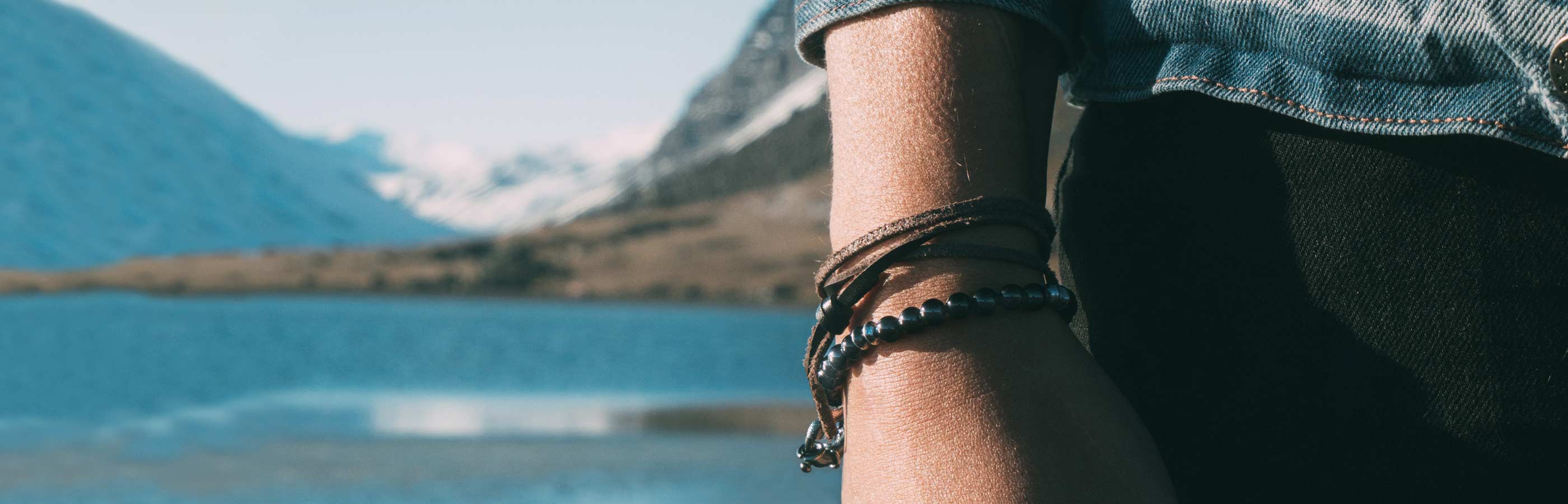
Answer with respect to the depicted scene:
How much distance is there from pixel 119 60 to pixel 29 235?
1814 inches

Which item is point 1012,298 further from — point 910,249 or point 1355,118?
point 1355,118

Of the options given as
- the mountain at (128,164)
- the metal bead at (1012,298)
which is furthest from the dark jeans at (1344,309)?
the mountain at (128,164)

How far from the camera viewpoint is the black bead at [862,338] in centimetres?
104

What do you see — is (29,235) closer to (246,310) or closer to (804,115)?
(246,310)

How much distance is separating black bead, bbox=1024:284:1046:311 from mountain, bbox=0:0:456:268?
362 feet

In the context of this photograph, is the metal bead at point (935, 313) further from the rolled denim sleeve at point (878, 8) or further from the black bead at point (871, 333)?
the rolled denim sleeve at point (878, 8)

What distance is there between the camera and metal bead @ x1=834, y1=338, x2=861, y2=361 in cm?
106

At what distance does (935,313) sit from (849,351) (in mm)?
95

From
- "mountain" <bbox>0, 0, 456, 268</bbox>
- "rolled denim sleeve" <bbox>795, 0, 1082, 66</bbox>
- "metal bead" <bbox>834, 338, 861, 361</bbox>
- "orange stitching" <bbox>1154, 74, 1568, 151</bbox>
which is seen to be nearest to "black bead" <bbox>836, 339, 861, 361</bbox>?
"metal bead" <bbox>834, 338, 861, 361</bbox>

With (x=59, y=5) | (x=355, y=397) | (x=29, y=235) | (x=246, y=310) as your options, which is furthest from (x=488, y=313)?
(x=59, y=5)

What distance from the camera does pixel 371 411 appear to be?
85.1ft

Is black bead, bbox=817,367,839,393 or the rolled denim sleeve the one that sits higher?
the rolled denim sleeve

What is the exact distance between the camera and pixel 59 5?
143 meters

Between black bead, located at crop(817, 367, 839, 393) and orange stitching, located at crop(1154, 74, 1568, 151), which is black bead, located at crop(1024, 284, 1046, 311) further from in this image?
orange stitching, located at crop(1154, 74, 1568, 151)
